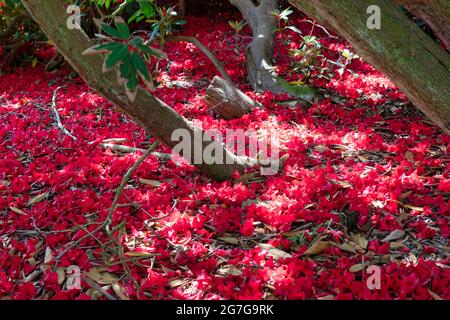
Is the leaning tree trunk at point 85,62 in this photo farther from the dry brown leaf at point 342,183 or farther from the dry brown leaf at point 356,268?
the dry brown leaf at point 356,268

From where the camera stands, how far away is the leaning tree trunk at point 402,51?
1922 millimetres

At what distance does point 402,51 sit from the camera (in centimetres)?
192

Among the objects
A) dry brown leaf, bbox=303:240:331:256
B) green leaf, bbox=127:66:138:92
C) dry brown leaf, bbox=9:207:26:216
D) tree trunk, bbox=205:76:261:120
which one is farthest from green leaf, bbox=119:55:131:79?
tree trunk, bbox=205:76:261:120

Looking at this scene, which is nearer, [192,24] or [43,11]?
[43,11]

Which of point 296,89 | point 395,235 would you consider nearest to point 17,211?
point 395,235

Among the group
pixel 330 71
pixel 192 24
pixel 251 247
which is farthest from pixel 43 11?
pixel 192 24

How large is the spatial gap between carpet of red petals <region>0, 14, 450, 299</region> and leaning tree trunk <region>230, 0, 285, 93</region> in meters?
0.53

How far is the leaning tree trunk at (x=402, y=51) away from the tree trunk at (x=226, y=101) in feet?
5.51

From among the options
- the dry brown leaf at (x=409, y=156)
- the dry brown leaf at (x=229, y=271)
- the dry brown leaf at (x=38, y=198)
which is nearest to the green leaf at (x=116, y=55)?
the dry brown leaf at (x=229, y=271)

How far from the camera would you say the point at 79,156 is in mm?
3039

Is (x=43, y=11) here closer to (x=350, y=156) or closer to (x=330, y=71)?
(x=350, y=156)

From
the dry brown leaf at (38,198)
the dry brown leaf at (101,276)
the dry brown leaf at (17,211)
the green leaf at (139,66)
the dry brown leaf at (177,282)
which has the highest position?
the green leaf at (139,66)

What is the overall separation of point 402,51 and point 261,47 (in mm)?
2640
